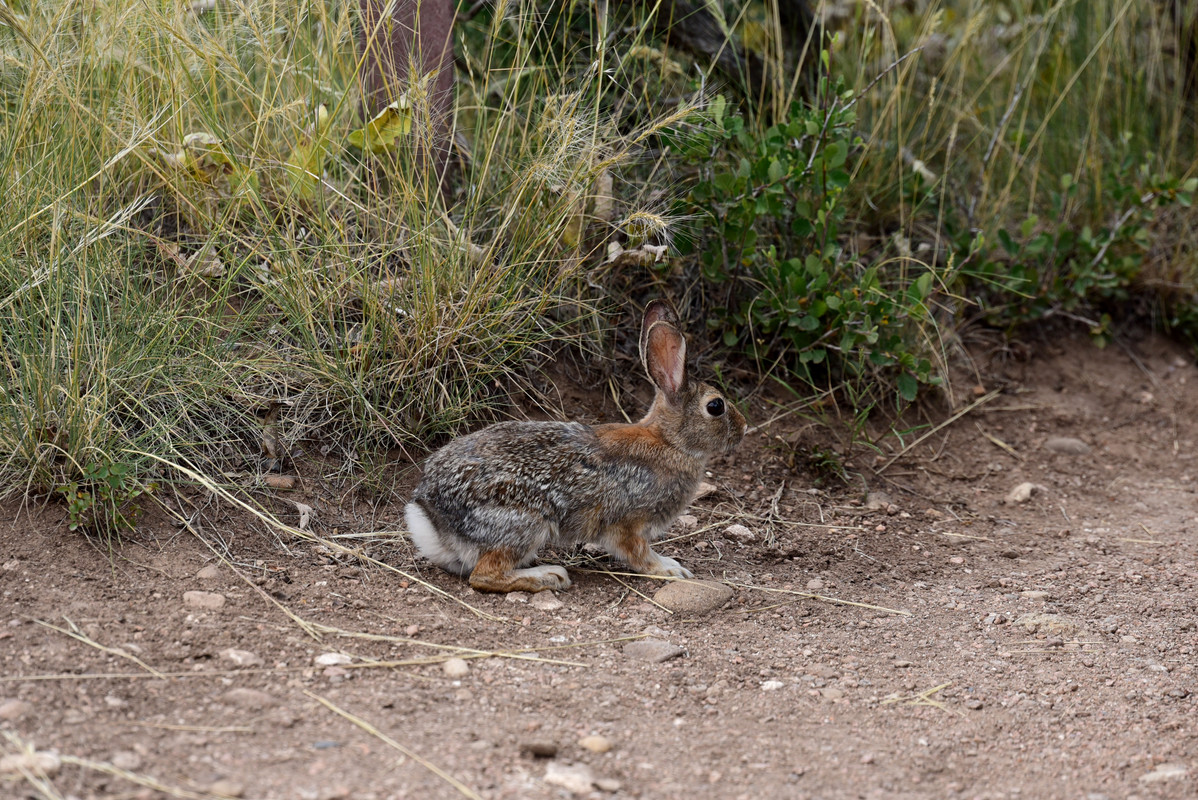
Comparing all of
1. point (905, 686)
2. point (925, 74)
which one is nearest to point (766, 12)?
point (925, 74)

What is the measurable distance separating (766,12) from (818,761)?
4.17m

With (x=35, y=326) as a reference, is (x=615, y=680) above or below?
below

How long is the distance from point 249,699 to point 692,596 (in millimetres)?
1565

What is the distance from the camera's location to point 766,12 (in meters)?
6.00

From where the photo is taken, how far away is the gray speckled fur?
3.91 meters

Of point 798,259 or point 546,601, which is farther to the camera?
point 798,259

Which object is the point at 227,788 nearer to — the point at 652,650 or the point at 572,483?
the point at 652,650

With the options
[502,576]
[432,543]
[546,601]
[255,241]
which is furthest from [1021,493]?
[255,241]

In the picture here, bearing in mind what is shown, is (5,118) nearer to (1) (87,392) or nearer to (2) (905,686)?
(1) (87,392)

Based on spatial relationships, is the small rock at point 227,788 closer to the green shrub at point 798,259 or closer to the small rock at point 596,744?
the small rock at point 596,744

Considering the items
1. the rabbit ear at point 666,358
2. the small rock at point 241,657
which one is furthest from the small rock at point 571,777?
the rabbit ear at point 666,358

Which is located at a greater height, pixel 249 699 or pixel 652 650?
pixel 249 699

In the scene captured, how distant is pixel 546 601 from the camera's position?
3.94m

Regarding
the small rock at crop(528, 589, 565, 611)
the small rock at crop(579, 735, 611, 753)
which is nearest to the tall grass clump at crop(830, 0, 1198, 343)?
the small rock at crop(528, 589, 565, 611)
